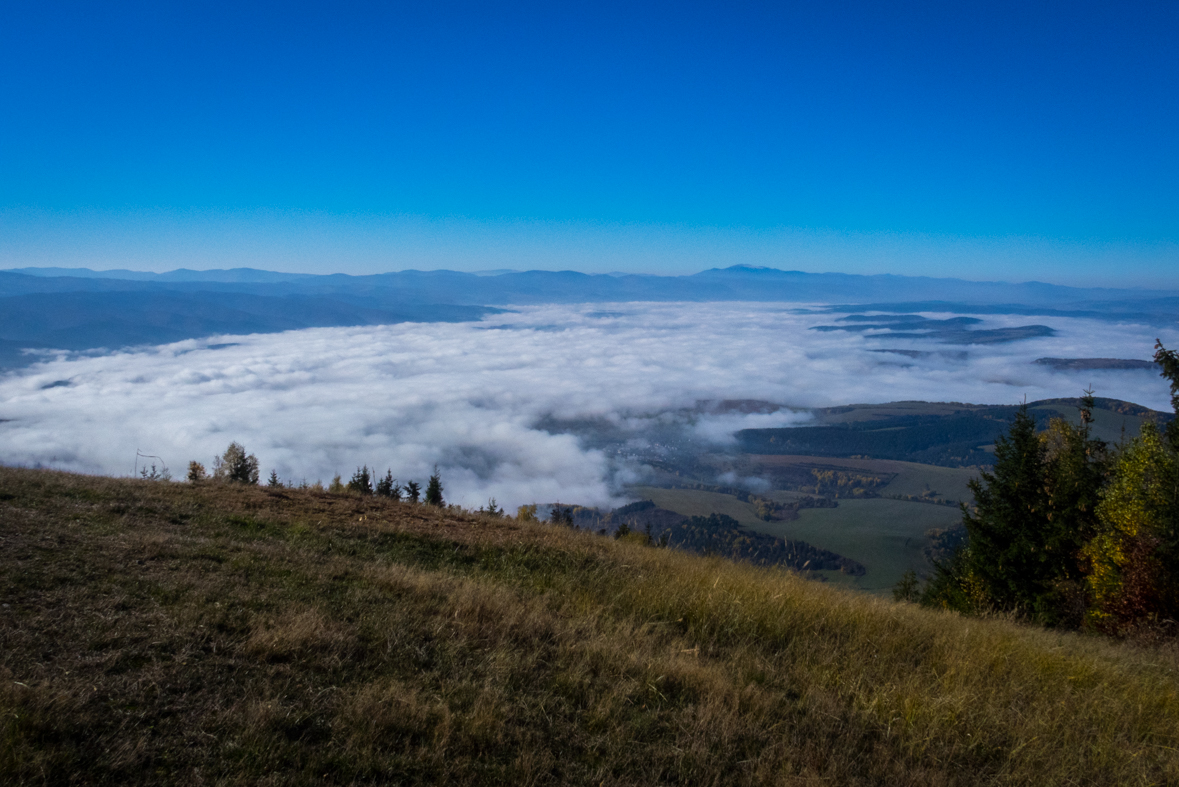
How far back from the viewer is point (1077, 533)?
58.6 feet

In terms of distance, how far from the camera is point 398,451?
16125cm

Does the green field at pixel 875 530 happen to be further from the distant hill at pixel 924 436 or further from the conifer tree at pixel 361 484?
the conifer tree at pixel 361 484

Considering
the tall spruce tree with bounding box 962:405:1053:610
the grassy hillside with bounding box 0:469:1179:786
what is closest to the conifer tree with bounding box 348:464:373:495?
the grassy hillside with bounding box 0:469:1179:786

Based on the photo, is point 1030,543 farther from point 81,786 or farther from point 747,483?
point 747,483

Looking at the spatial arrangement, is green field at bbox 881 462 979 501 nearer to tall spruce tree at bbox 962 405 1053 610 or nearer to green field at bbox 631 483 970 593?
green field at bbox 631 483 970 593

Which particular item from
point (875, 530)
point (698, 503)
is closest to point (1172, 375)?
point (875, 530)

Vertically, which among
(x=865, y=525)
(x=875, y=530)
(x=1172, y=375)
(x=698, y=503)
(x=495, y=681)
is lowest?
(x=698, y=503)

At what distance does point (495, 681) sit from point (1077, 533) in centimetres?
2058

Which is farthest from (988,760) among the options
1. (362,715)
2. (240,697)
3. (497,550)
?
(497,550)

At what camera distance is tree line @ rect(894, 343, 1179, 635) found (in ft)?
45.5

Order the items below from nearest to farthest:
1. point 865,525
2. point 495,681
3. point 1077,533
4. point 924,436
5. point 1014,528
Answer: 1. point 495,681
2. point 1077,533
3. point 1014,528
4. point 865,525
5. point 924,436

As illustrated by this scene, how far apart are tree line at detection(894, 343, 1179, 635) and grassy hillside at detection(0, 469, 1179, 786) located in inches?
341

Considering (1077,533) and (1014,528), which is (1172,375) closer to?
(1077,533)

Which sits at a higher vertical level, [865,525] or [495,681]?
[495,681]
